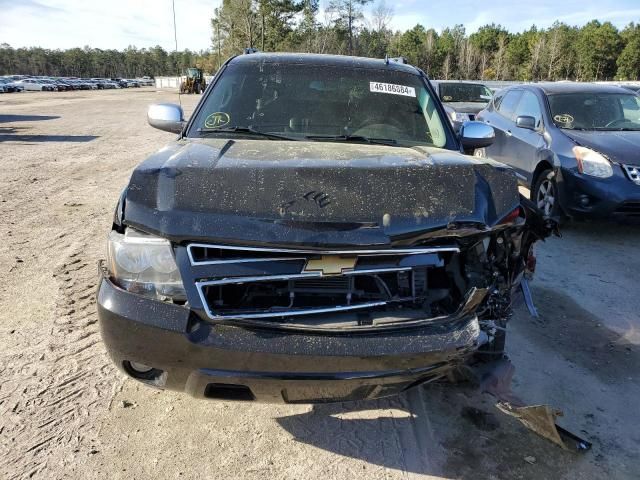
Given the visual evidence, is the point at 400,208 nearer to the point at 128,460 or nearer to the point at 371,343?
the point at 371,343

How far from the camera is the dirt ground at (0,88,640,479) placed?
2.40 meters

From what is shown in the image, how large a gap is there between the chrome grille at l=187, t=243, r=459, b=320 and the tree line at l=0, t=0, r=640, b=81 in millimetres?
40443

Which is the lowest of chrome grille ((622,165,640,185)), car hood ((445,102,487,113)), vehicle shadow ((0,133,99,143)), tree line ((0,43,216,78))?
vehicle shadow ((0,133,99,143))

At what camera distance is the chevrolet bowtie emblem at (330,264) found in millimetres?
2076

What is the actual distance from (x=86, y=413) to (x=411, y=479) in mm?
1678

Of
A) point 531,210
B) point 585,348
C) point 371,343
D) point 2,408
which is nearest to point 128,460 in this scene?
point 2,408

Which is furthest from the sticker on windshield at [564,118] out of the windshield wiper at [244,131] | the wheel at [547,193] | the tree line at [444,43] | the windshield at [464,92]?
the tree line at [444,43]

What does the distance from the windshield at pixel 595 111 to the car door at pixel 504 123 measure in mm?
886

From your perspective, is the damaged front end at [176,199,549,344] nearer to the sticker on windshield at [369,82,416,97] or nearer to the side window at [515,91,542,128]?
the sticker on windshield at [369,82,416,97]

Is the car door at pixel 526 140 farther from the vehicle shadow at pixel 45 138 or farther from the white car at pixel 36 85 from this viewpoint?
the white car at pixel 36 85

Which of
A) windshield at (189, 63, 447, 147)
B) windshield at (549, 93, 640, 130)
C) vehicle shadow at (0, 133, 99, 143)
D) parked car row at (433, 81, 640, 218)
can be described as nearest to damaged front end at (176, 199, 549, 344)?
windshield at (189, 63, 447, 147)

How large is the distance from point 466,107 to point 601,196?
24.0 feet

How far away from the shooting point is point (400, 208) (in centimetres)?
216

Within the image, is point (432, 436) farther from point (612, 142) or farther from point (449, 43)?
point (449, 43)
